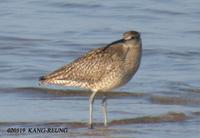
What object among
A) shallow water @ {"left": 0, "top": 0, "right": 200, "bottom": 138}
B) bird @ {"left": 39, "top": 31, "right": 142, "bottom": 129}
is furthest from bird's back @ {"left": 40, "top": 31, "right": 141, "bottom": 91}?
shallow water @ {"left": 0, "top": 0, "right": 200, "bottom": 138}

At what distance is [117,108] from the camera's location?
13.2 meters

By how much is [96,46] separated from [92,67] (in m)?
5.66

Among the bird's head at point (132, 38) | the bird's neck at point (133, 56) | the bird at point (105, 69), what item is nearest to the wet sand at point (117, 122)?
the bird at point (105, 69)

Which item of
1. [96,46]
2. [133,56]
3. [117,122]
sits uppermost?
[133,56]

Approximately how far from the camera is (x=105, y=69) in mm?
12367

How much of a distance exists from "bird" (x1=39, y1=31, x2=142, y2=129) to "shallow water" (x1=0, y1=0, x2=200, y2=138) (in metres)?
0.45

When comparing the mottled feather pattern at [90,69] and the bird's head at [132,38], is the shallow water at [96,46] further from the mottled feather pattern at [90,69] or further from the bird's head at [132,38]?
the bird's head at [132,38]

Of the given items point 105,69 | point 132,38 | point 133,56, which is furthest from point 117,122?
point 132,38

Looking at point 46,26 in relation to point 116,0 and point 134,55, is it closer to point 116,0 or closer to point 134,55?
point 116,0

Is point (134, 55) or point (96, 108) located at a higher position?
point (134, 55)

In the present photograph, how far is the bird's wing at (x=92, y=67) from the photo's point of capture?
40.5 ft

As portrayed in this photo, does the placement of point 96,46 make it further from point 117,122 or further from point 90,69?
point 117,122

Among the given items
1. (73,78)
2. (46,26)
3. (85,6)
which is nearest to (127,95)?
(73,78)

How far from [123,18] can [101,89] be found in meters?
8.53
